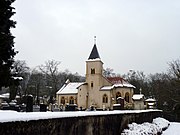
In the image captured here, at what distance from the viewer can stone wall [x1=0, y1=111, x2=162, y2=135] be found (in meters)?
7.08

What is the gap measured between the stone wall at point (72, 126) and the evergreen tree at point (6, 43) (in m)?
7.12

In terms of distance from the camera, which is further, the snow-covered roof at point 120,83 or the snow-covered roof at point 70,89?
the snow-covered roof at point 70,89

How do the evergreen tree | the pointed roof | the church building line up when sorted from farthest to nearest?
the pointed roof → the church building → the evergreen tree

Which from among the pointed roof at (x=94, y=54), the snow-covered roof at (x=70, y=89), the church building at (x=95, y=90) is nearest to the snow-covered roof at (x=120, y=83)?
the church building at (x=95, y=90)

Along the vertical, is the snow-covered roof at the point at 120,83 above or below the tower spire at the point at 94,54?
below

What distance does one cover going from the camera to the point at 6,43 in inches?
705

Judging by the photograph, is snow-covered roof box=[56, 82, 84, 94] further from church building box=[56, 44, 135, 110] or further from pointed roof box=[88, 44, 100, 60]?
pointed roof box=[88, 44, 100, 60]

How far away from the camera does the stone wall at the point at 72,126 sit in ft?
23.2

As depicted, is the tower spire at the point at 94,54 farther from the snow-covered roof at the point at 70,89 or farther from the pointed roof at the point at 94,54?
the snow-covered roof at the point at 70,89

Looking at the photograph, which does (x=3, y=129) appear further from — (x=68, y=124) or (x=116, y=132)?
(x=116, y=132)

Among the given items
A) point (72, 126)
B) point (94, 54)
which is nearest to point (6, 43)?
point (72, 126)

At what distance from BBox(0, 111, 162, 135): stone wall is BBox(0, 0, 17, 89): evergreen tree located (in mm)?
7124

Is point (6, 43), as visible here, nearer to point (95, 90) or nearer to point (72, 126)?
point (72, 126)

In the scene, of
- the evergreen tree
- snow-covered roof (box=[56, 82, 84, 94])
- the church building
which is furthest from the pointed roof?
the evergreen tree
